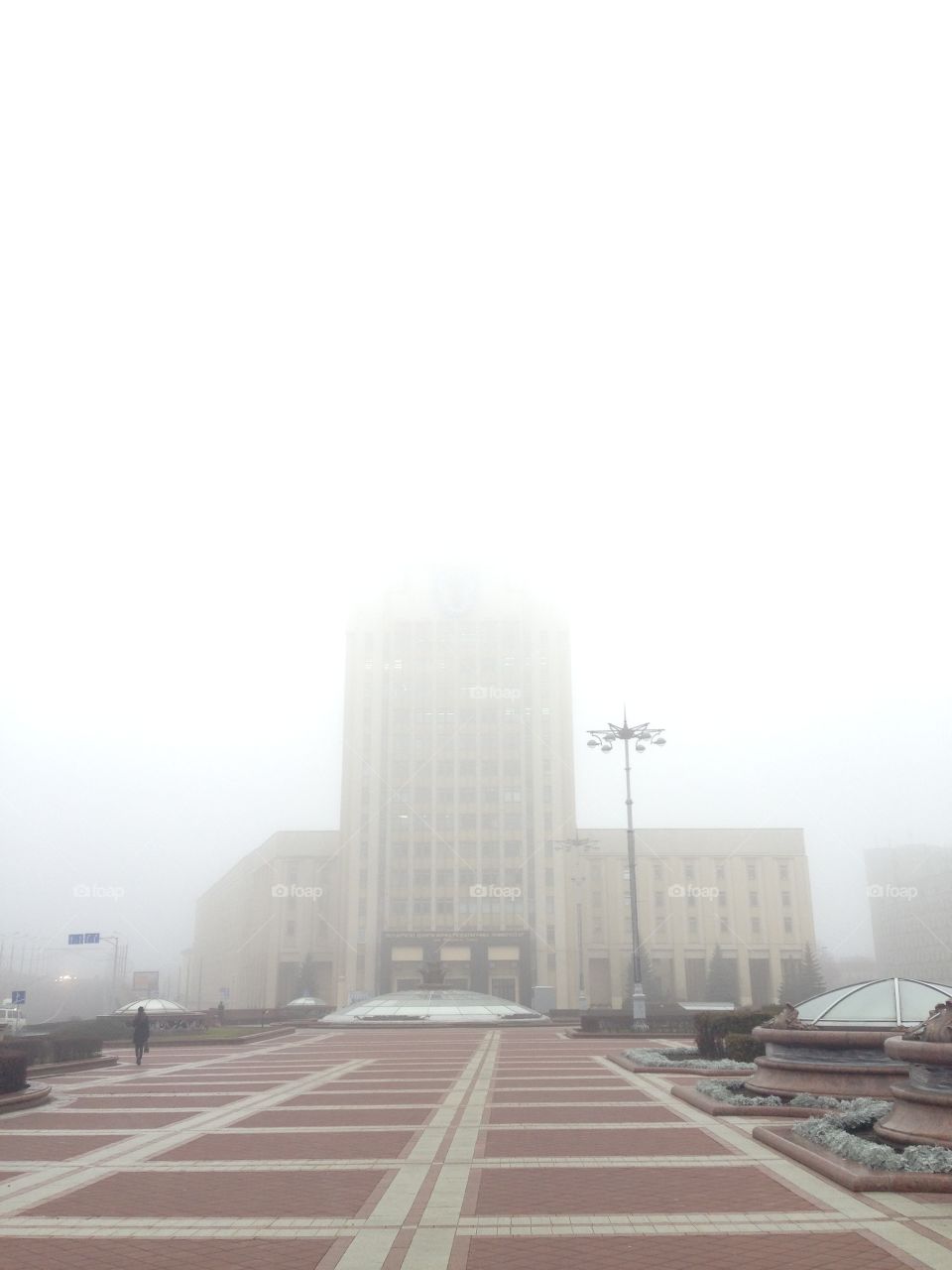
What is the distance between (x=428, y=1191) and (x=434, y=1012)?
120 feet

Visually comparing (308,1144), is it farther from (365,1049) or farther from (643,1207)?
(365,1049)

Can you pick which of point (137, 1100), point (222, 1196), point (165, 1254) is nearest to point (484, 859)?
point (137, 1100)

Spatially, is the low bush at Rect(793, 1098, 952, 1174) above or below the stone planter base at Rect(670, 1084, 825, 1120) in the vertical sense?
above

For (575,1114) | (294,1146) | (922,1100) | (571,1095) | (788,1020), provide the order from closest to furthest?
(922,1100), (294,1146), (575,1114), (788,1020), (571,1095)

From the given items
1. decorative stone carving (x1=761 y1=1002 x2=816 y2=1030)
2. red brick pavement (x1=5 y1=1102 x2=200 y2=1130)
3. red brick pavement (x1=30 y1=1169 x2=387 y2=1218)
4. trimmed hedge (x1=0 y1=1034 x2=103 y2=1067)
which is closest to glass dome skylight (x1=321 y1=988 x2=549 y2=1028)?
trimmed hedge (x1=0 y1=1034 x2=103 y2=1067)

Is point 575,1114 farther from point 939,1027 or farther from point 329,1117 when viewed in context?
point 939,1027

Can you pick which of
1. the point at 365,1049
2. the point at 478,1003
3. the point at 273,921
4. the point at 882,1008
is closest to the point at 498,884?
the point at 273,921

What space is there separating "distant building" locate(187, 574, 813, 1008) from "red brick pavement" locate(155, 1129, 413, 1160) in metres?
72.2

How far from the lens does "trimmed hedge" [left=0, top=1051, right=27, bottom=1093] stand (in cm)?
1418

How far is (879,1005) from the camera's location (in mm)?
12797

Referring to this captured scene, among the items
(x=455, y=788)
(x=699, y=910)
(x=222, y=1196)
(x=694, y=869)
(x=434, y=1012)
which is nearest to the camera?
(x=222, y=1196)

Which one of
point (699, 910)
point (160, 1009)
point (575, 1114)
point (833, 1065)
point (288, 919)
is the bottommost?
point (160, 1009)

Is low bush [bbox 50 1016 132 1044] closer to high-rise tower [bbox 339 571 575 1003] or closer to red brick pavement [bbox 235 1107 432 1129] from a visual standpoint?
red brick pavement [bbox 235 1107 432 1129]

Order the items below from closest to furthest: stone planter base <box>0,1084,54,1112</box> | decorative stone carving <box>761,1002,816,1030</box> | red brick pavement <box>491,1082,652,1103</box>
A: decorative stone carving <box>761,1002,816,1030</box> → stone planter base <box>0,1084,54,1112</box> → red brick pavement <box>491,1082,652,1103</box>
